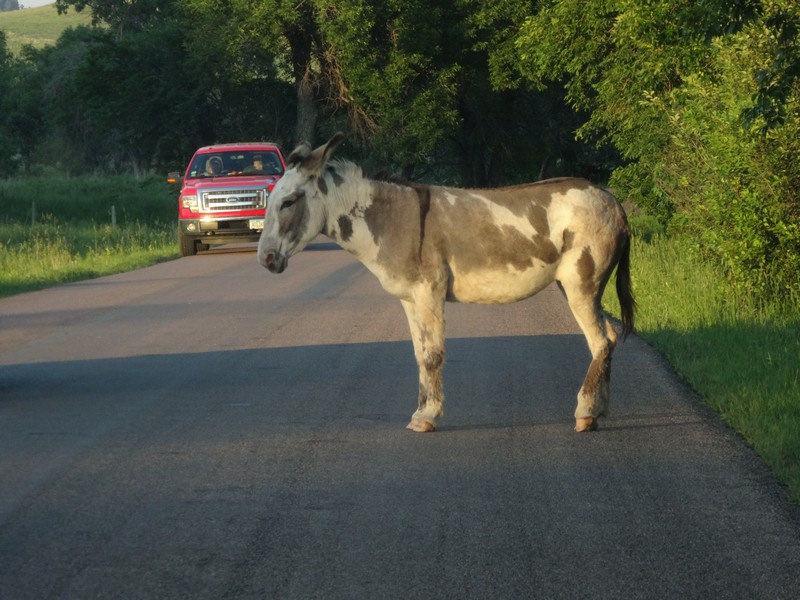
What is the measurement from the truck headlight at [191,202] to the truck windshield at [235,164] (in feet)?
2.40

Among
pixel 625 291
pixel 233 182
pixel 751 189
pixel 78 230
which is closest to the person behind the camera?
pixel 625 291

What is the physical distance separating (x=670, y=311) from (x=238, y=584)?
9.59 metres

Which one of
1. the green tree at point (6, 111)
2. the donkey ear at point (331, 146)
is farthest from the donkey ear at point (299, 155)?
the green tree at point (6, 111)

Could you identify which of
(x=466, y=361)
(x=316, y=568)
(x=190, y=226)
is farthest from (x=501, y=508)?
(x=190, y=226)

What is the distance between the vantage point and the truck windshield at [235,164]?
2797 cm

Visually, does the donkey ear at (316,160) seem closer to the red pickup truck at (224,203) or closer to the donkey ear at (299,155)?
the donkey ear at (299,155)

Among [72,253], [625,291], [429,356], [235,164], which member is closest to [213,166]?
[235,164]

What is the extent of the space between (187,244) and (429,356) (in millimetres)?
19905

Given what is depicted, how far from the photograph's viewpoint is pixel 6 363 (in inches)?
466

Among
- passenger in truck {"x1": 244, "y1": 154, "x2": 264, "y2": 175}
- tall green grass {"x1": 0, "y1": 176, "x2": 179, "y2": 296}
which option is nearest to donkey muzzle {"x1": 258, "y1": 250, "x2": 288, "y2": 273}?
tall green grass {"x1": 0, "y1": 176, "x2": 179, "y2": 296}

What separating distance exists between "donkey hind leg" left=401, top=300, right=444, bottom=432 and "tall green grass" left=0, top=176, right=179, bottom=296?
41.2 feet

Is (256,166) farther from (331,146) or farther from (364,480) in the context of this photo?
(364,480)

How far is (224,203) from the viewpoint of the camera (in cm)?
2711

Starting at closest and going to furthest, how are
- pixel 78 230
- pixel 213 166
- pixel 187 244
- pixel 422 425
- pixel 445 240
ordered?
pixel 422 425 < pixel 445 240 < pixel 187 244 < pixel 213 166 < pixel 78 230
